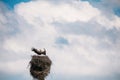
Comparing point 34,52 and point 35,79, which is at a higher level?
point 34,52

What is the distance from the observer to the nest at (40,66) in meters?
46.6

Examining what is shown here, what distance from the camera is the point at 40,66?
153ft

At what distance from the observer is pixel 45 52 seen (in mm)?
47969

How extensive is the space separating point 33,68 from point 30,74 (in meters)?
0.66

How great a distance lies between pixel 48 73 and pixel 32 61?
6.52 ft

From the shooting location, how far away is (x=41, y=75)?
46.7 meters

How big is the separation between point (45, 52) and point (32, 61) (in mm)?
1876

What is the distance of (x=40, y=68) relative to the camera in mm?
46719

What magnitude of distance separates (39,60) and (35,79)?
1964 mm

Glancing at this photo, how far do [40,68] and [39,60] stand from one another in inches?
31.4

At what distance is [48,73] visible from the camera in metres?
47.0

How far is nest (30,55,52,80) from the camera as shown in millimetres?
46562

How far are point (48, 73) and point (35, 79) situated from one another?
142 cm

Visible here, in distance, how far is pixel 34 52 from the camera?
4825 centimetres
